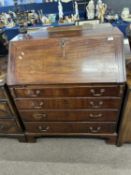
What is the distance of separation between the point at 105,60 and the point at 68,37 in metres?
0.36

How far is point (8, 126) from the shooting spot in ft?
6.17

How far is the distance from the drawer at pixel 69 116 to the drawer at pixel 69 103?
63 mm

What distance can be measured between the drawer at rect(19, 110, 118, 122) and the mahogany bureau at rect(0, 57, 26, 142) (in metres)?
0.11

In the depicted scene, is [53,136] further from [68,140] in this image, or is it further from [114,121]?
[114,121]

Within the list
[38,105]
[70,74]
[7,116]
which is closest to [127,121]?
[70,74]

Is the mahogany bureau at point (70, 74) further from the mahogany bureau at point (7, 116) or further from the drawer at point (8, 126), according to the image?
the drawer at point (8, 126)

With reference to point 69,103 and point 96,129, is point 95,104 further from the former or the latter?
point 96,129

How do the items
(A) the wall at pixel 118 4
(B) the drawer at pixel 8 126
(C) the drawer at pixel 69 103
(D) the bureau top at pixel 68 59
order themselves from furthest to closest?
(A) the wall at pixel 118 4 → (B) the drawer at pixel 8 126 → (C) the drawer at pixel 69 103 → (D) the bureau top at pixel 68 59

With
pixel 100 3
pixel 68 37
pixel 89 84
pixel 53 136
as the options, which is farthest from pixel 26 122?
pixel 100 3

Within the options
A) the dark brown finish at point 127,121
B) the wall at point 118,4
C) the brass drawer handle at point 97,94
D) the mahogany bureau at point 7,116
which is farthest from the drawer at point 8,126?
the wall at point 118,4

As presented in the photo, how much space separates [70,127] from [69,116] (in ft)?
0.51

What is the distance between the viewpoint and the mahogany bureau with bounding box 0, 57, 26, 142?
161 cm

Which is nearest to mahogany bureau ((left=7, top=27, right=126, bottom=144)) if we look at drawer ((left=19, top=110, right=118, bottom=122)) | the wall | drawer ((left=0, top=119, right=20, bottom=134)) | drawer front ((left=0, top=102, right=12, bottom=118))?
drawer ((left=19, top=110, right=118, bottom=122))

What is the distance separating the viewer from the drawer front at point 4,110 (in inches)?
66.5
